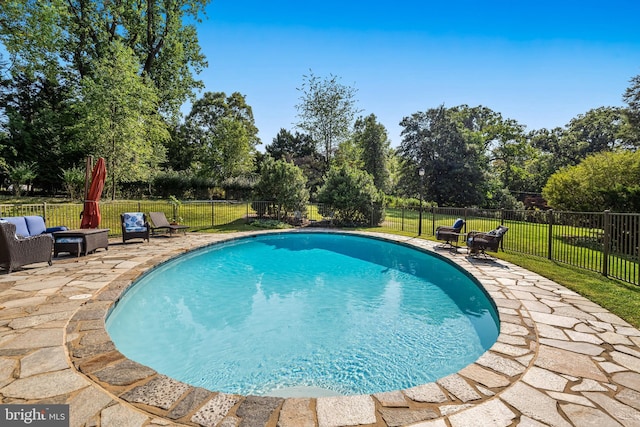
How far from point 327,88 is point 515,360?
24453 mm

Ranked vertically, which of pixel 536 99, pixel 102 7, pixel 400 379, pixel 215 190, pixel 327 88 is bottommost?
pixel 400 379

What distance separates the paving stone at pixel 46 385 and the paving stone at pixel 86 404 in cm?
13

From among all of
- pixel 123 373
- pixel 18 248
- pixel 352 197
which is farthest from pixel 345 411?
pixel 352 197

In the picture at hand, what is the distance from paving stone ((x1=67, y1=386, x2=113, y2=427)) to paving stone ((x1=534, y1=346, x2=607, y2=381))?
359 cm

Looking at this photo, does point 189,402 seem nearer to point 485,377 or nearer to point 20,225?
point 485,377

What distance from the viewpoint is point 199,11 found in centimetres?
1952

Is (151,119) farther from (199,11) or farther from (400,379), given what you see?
(400,379)

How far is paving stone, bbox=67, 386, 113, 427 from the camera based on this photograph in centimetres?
186

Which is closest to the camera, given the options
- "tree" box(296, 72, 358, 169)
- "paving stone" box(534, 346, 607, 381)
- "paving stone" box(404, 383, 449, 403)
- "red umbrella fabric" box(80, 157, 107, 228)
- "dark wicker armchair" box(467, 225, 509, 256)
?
"paving stone" box(404, 383, 449, 403)

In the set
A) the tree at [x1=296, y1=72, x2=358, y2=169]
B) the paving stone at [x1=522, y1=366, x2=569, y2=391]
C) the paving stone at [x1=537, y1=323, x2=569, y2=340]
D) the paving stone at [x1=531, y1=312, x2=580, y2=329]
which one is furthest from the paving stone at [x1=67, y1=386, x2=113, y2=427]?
the tree at [x1=296, y1=72, x2=358, y2=169]

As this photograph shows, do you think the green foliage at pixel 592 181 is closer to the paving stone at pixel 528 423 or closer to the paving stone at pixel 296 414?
the paving stone at pixel 528 423

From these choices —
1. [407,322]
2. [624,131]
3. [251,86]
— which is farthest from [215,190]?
[624,131]

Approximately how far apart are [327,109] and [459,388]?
24.2 m

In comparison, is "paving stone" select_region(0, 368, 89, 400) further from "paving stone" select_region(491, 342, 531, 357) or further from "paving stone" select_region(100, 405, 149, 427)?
"paving stone" select_region(491, 342, 531, 357)
